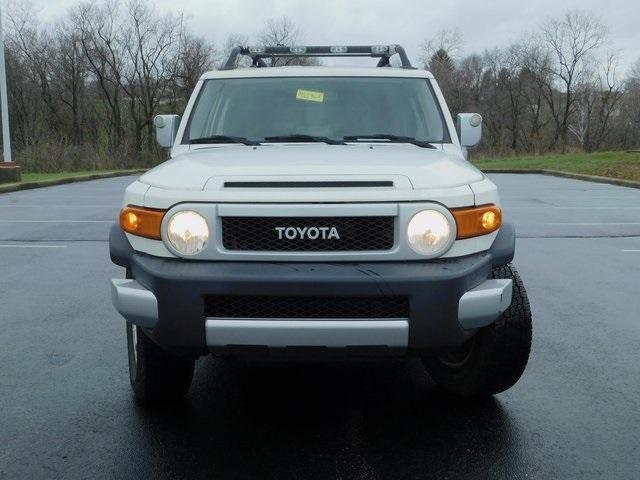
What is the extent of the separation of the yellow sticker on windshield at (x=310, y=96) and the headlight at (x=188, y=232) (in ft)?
5.92

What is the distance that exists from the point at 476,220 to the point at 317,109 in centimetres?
176

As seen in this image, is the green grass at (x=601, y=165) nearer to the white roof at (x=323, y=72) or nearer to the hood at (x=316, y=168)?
the white roof at (x=323, y=72)

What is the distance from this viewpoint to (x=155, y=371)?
360 cm

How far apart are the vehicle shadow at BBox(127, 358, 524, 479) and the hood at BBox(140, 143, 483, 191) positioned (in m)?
1.03

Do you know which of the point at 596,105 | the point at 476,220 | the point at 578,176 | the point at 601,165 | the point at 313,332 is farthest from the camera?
the point at 596,105

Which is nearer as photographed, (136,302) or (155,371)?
(136,302)

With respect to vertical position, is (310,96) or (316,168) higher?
(310,96)

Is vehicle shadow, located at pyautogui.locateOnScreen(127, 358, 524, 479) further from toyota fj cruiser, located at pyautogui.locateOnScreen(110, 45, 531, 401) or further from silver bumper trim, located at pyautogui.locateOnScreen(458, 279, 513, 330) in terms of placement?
silver bumper trim, located at pyautogui.locateOnScreen(458, 279, 513, 330)

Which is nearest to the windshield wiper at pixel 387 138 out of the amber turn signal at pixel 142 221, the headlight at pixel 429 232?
the headlight at pixel 429 232

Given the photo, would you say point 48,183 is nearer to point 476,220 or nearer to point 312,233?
point 312,233

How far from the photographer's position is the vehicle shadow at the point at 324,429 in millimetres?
3066

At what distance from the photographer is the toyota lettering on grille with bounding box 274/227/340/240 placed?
9.82ft

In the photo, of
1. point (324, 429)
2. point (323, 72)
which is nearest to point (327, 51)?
point (323, 72)

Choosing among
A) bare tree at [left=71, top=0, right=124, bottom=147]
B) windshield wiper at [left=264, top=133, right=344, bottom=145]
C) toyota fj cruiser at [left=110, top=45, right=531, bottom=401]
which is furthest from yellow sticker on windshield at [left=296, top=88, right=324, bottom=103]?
bare tree at [left=71, top=0, right=124, bottom=147]
